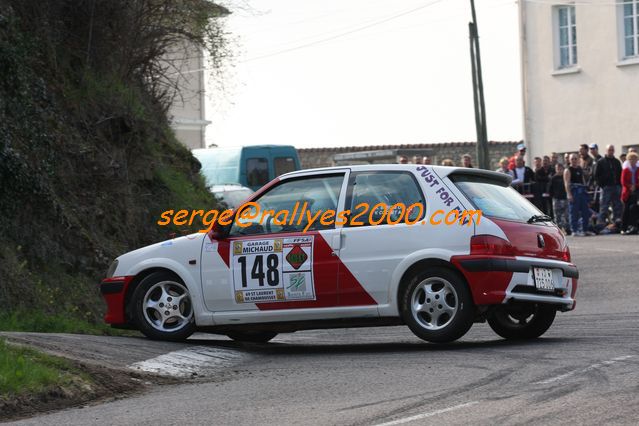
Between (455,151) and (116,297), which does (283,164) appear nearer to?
(455,151)

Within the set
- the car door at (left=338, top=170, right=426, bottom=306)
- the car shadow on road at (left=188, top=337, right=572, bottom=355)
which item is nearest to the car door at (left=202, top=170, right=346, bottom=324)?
the car door at (left=338, top=170, right=426, bottom=306)

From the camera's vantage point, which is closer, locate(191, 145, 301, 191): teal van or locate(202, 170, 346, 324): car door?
locate(202, 170, 346, 324): car door

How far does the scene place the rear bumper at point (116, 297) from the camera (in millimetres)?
13109

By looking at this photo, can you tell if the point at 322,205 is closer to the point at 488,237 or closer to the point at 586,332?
the point at 488,237

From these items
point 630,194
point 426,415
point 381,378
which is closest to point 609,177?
point 630,194

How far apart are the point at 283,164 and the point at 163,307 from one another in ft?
70.0

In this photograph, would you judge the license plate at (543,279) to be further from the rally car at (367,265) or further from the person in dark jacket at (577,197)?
the person in dark jacket at (577,197)

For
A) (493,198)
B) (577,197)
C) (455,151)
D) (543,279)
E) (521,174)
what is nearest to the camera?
(543,279)

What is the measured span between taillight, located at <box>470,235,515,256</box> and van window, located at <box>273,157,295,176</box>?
73.2 ft

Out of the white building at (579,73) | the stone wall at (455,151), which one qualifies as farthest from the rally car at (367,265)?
the stone wall at (455,151)

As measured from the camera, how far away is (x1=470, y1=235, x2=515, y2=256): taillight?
11547mm

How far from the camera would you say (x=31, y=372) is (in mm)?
9578

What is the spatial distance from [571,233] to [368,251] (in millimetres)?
19786

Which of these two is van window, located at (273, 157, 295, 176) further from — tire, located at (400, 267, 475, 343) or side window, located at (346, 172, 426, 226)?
tire, located at (400, 267, 475, 343)
